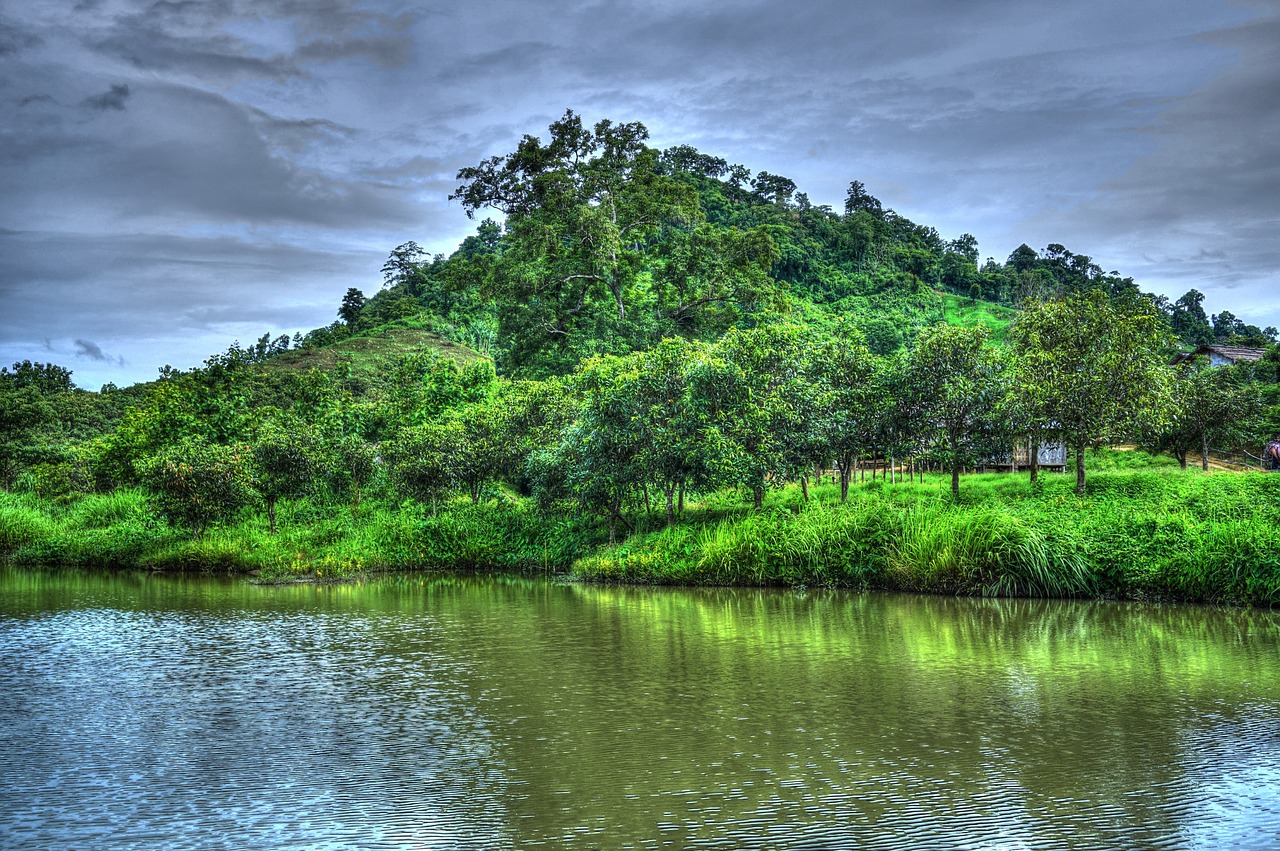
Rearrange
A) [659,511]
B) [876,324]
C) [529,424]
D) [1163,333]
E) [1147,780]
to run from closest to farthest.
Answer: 1. [1147,780]
2. [1163,333]
3. [659,511]
4. [529,424]
5. [876,324]

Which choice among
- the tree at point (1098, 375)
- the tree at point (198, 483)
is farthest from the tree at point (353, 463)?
the tree at point (1098, 375)

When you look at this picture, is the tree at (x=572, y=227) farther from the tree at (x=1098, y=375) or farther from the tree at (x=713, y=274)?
the tree at (x=1098, y=375)

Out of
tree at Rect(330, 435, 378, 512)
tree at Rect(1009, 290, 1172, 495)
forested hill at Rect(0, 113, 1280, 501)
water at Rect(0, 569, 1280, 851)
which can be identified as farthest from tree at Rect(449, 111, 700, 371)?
water at Rect(0, 569, 1280, 851)

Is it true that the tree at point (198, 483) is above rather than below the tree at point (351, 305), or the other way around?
below

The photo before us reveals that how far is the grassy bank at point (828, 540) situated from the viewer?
18578 mm

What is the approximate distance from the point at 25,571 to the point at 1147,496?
104ft

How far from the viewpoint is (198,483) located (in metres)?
27.8

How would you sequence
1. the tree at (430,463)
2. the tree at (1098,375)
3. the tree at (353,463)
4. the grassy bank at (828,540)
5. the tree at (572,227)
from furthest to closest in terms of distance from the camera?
the tree at (572,227) → the tree at (353,463) → the tree at (430,463) → the tree at (1098,375) → the grassy bank at (828,540)

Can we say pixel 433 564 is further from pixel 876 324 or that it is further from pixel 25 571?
pixel 876 324

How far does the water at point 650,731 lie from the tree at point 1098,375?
349 inches

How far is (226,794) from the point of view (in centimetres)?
789

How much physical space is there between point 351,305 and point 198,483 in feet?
196

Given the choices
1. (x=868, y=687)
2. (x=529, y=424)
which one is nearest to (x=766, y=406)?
(x=529, y=424)

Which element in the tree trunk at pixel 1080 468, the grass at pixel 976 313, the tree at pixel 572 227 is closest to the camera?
the tree trunk at pixel 1080 468
